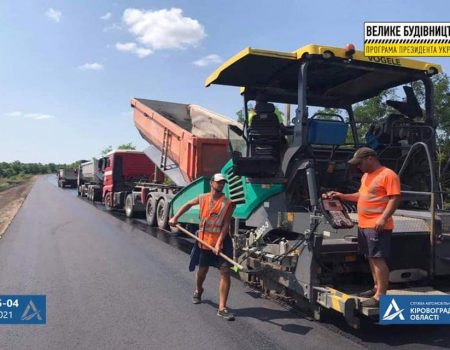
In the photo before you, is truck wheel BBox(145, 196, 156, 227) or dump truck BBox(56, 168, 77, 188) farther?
dump truck BBox(56, 168, 77, 188)

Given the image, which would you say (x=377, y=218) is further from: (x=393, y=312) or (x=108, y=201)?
(x=108, y=201)

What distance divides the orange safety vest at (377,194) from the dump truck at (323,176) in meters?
0.28

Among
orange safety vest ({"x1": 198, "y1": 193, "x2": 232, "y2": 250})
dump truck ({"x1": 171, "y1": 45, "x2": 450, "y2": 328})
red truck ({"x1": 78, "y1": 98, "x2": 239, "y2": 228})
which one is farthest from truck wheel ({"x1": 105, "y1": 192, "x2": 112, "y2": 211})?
orange safety vest ({"x1": 198, "y1": 193, "x2": 232, "y2": 250})

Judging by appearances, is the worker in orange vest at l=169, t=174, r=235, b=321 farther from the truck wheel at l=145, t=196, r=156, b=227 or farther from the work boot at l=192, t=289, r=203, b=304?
the truck wheel at l=145, t=196, r=156, b=227

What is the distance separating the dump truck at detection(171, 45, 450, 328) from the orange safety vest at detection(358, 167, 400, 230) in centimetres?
28

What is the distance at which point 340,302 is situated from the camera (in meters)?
4.11

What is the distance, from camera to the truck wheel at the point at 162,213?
38.6 ft

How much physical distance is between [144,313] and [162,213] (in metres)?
7.11

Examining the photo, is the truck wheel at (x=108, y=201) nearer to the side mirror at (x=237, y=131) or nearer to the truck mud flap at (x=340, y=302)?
the side mirror at (x=237, y=131)

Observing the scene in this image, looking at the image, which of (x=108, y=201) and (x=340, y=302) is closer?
(x=340, y=302)

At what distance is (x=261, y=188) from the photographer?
5828 mm

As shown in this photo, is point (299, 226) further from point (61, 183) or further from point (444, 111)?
point (61, 183)

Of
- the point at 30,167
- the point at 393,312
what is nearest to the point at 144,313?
the point at 393,312

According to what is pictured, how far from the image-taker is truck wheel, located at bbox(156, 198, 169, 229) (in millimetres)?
11755
